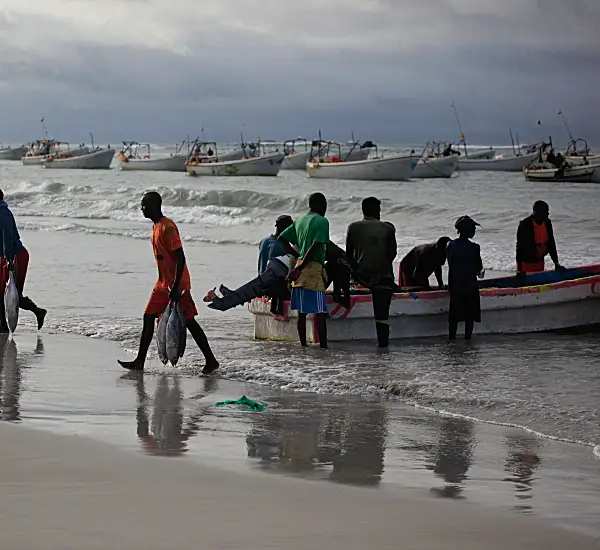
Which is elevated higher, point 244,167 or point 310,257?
point 244,167

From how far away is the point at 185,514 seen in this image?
458 centimetres

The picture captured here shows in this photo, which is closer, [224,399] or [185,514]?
[185,514]

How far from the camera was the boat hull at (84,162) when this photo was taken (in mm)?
74250

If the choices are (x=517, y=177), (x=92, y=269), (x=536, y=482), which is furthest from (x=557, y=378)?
(x=517, y=177)

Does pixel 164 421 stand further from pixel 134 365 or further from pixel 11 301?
pixel 11 301

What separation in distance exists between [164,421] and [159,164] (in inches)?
2550

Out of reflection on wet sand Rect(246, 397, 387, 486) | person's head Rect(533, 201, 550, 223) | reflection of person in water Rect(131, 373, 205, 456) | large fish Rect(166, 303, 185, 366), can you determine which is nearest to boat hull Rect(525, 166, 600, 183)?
person's head Rect(533, 201, 550, 223)

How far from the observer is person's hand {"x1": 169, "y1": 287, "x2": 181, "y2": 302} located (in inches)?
321

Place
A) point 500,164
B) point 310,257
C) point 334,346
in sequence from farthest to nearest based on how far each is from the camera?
1. point 500,164
2. point 334,346
3. point 310,257

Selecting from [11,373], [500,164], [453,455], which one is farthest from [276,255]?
[500,164]

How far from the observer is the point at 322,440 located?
6.34 meters

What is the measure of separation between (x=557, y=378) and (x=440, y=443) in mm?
2753

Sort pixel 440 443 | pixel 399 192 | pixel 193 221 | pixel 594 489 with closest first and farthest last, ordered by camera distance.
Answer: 1. pixel 594 489
2. pixel 440 443
3. pixel 193 221
4. pixel 399 192

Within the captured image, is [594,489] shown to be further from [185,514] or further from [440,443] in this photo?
[185,514]
